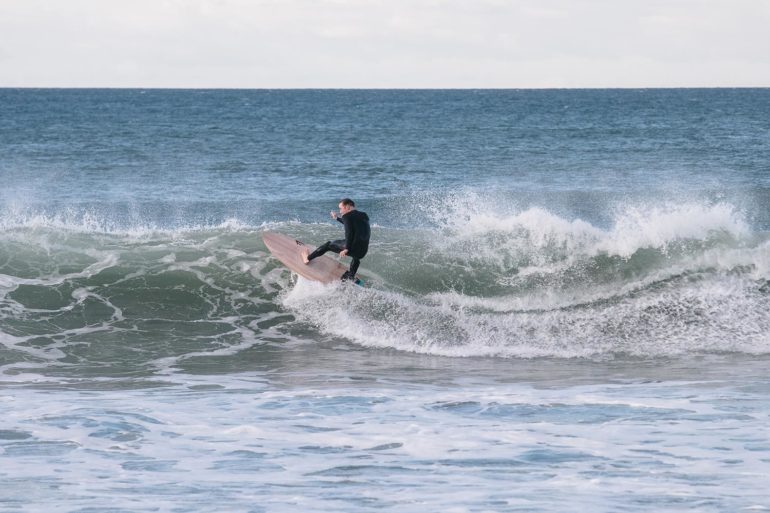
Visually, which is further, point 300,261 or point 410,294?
point 410,294

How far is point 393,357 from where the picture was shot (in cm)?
1291

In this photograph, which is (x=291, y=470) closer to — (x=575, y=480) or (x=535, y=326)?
(x=575, y=480)

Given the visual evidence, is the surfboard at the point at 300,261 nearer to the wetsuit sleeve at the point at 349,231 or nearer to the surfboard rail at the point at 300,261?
the surfboard rail at the point at 300,261

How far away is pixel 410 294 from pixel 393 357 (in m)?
3.62

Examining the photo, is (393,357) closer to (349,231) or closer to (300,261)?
(349,231)

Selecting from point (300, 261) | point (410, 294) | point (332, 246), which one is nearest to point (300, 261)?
point (300, 261)

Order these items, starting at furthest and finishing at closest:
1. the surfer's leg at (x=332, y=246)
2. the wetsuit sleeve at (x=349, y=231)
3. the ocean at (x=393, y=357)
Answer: the surfer's leg at (x=332, y=246) < the wetsuit sleeve at (x=349, y=231) < the ocean at (x=393, y=357)

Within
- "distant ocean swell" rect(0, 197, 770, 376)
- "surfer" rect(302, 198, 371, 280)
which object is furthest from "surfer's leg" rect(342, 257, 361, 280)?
"distant ocean swell" rect(0, 197, 770, 376)

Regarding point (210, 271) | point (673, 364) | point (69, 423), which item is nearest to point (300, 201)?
point (210, 271)

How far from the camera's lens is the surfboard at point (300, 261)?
15242mm

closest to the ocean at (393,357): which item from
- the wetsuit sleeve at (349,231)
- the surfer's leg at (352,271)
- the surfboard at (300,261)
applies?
the surfer's leg at (352,271)

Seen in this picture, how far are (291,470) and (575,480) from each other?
7.46ft

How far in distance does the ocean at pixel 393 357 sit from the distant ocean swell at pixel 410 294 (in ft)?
0.17

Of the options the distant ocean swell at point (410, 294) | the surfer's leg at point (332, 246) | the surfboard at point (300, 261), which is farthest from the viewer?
the surfboard at point (300, 261)
